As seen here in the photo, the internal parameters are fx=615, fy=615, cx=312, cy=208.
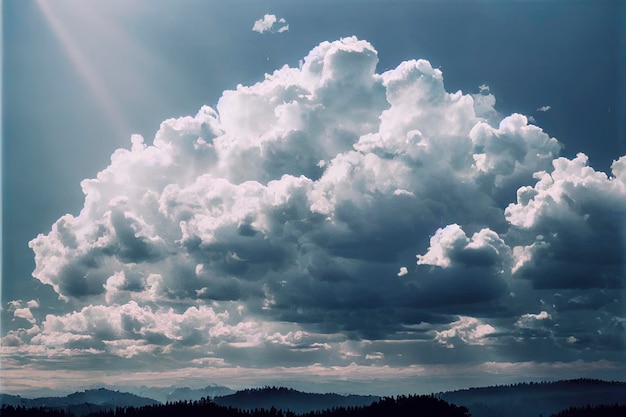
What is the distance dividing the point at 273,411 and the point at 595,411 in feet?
181

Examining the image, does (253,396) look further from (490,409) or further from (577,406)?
(490,409)

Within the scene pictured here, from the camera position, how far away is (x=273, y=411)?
10462 cm

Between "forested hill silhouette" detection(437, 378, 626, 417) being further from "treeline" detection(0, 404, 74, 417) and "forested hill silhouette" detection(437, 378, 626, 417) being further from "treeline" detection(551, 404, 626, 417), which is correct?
"treeline" detection(0, 404, 74, 417)

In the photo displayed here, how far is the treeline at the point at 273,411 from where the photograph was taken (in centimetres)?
9956

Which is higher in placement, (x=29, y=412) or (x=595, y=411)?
(x=29, y=412)

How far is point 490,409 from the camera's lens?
600ft

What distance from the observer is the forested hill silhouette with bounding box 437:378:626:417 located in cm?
9738

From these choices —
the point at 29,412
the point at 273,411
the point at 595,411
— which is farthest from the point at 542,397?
the point at 29,412

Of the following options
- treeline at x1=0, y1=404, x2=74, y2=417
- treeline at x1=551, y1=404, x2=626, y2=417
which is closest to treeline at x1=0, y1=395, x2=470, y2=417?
treeline at x1=0, y1=404, x2=74, y2=417

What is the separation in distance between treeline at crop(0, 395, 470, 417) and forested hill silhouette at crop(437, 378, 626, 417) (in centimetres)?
888

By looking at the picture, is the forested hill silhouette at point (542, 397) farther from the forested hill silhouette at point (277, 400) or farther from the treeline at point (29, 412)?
the treeline at point (29, 412)

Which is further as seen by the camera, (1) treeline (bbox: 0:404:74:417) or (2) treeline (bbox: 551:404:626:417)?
(2) treeline (bbox: 551:404:626:417)

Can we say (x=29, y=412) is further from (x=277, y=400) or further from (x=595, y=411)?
(x=595, y=411)

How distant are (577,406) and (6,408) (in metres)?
99.0
